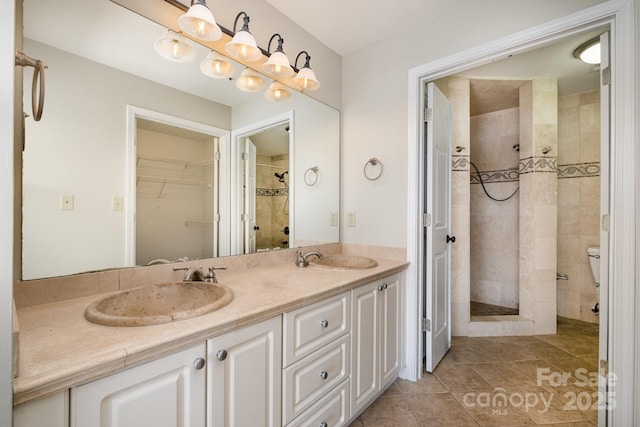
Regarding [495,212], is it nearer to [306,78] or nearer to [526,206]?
[526,206]

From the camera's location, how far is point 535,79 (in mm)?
2729

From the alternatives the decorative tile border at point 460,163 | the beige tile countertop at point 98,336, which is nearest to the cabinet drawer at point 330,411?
the beige tile countertop at point 98,336

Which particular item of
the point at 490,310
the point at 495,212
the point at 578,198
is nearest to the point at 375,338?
the point at 490,310

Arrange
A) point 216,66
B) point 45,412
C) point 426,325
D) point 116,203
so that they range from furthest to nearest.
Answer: point 426,325 < point 216,66 < point 116,203 < point 45,412

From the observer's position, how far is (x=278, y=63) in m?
1.61

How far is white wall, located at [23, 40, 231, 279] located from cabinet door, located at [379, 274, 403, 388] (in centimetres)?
142

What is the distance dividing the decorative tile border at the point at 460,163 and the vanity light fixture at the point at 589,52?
1.11m

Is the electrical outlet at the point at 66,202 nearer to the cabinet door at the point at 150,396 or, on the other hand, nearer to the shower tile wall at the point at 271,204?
the cabinet door at the point at 150,396

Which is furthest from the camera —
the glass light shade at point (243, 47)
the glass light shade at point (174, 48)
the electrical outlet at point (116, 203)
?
the glass light shade at point (243, 47)

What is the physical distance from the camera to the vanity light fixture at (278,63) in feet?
5.26

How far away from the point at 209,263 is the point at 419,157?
1529 millimetres

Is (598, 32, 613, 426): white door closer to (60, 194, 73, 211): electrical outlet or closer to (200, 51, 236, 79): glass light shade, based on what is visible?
(200, 51, 236, 79): glass light shade

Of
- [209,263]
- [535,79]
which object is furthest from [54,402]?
[535,79]

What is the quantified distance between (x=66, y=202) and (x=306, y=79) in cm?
146
